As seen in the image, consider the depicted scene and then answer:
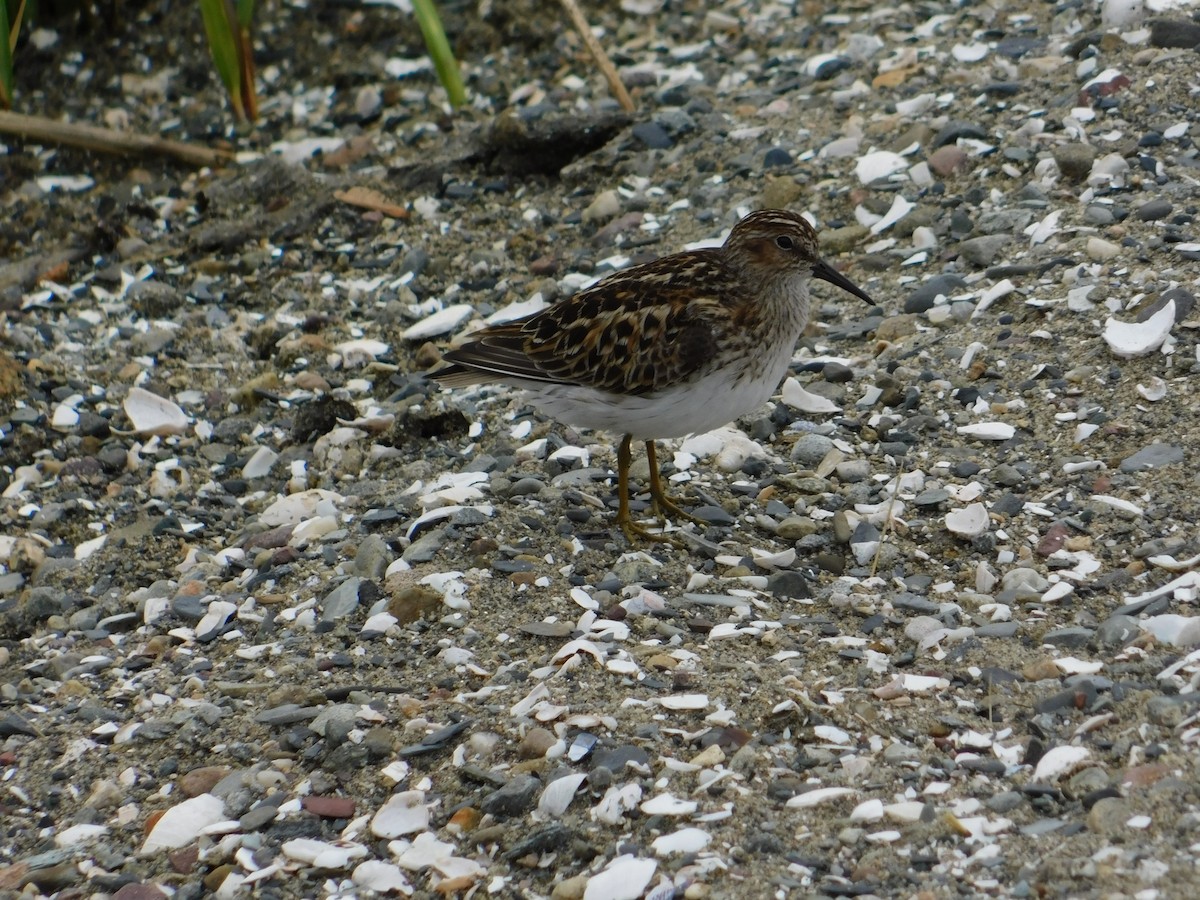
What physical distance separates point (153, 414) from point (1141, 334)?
4.82 meters

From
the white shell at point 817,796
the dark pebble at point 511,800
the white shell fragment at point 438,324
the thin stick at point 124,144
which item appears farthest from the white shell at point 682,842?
the thin stick at point 124,144

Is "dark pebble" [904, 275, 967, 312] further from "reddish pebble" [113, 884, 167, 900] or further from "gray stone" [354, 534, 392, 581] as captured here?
"reddish pebble" [113, 884, 167, 900]

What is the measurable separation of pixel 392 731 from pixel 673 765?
3.27 feet

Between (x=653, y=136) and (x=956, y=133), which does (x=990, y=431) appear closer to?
(x=956, y=133)

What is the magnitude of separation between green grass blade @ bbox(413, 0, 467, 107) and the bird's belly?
139 inches

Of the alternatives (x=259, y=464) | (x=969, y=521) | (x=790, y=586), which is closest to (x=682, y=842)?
(x=790, y=586)

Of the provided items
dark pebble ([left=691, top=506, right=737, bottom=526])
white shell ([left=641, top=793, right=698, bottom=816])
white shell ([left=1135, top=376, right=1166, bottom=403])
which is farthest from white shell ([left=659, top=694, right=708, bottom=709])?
white shell ([left=1135, top=376, right=1166, bottom=403])

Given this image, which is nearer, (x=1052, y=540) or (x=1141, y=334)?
(x=1052, y=540)

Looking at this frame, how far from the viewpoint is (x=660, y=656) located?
16.8 feet

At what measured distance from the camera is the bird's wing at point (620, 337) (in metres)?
5.82

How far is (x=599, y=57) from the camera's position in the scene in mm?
9078

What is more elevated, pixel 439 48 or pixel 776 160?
pixel 439 48

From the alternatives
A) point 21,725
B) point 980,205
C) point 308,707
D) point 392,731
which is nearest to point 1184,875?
point 392,731

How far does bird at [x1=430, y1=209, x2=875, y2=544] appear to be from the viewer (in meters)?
5.81
